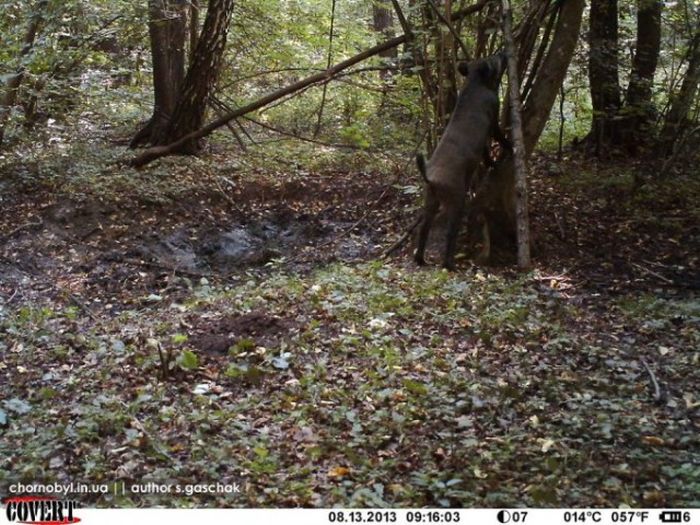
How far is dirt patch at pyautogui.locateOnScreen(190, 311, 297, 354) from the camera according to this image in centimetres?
599

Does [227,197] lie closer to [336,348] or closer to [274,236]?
[274,236]

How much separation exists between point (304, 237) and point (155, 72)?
4.07m

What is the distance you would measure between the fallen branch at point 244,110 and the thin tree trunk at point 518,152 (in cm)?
162

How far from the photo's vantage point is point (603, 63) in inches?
402

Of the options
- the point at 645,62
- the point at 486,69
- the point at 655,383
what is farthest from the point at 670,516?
the point at 645,62

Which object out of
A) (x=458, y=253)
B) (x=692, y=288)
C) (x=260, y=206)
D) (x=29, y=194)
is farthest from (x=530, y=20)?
(x=29, y=194)

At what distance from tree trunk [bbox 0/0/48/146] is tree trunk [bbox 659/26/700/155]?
830 cm

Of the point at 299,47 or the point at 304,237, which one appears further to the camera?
the point at 299,47

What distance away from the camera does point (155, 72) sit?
11562 millimetres

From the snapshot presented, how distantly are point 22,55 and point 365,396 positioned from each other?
7439 mm

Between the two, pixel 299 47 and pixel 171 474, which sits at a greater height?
pixel 299 47

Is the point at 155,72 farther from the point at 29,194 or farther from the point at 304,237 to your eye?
the point at 304,237

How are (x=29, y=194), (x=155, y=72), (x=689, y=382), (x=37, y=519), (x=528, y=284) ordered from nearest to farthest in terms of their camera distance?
(x=37, y=519)
(x=689, y=382)
(x=528, y=284)
(x=29, y=194)
(x=155, y=72)

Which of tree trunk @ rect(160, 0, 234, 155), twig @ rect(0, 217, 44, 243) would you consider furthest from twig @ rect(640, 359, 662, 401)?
tree trunk @ rect(160, 0, 234, 155)
